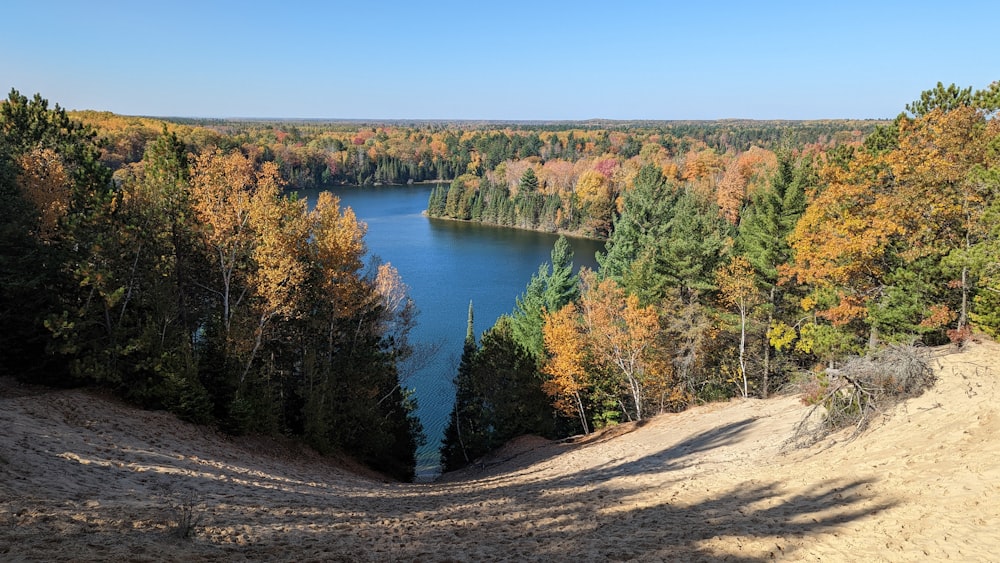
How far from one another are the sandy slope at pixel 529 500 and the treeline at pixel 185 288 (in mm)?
1294

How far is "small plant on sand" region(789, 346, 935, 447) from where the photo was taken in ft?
38.9

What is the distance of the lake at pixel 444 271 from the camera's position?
3278 cm

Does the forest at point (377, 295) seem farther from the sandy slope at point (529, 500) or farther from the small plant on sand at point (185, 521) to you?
the small plant on sand at point (185, 521)

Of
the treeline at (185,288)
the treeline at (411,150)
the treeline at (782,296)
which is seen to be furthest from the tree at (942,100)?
the treeline at (411,150)

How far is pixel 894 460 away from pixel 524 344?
19782mm

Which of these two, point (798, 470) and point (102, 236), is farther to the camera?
point (102, 236)

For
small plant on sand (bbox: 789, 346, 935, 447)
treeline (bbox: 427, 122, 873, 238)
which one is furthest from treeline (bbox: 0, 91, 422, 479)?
treeline (bbox: 427, 122, 873, 238)

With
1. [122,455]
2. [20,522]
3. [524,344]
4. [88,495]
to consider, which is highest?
[20,522]

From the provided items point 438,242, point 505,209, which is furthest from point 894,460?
point 505,209

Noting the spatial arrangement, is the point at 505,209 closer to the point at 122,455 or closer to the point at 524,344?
the point at 524,344

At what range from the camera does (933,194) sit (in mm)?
15219

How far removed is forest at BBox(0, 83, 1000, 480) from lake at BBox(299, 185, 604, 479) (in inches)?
235

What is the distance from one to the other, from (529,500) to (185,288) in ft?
44.0

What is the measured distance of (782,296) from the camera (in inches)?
949
